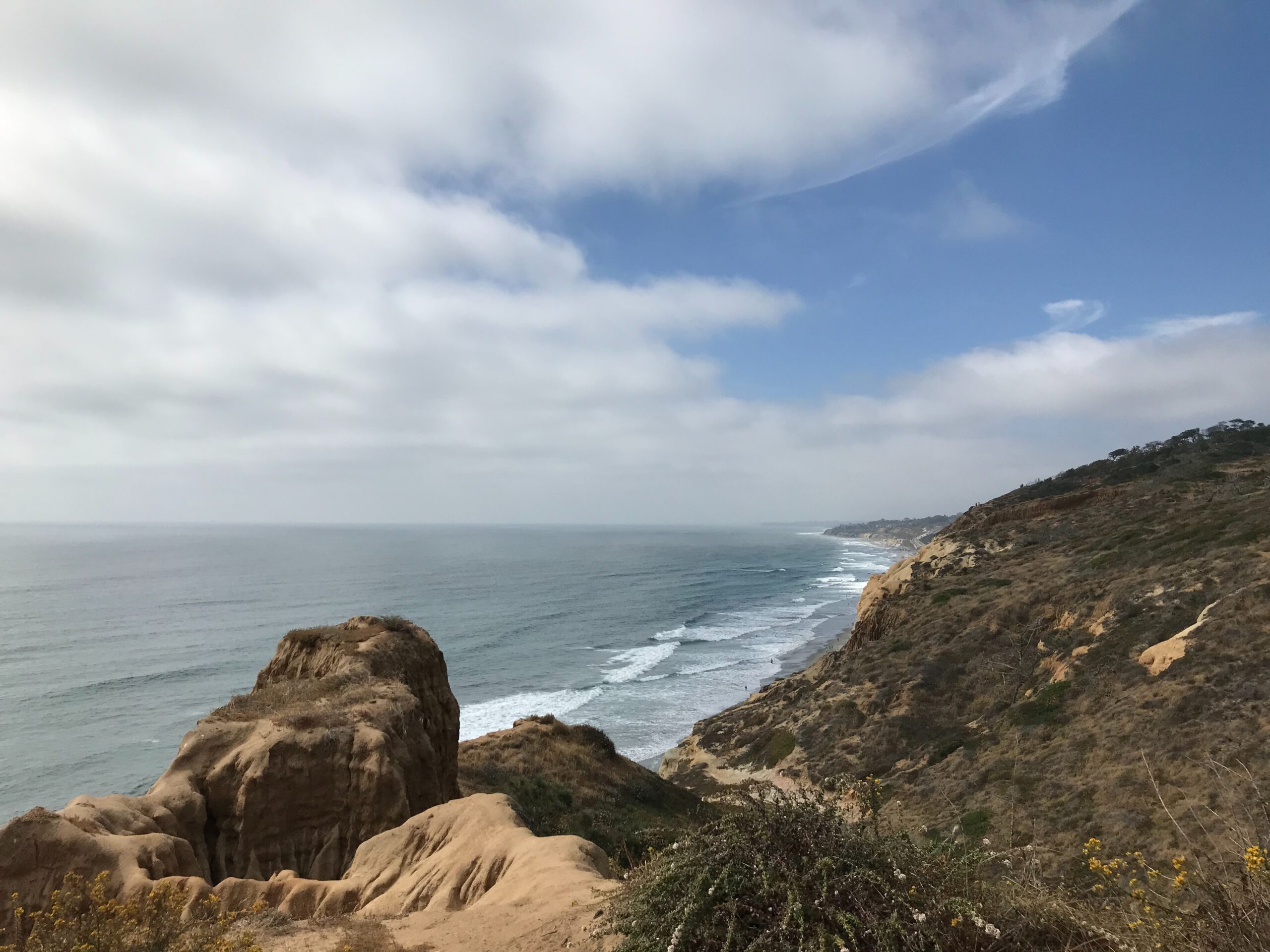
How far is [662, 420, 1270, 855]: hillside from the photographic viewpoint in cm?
1972

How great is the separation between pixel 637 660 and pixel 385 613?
35.4 meters

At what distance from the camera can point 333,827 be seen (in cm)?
1585

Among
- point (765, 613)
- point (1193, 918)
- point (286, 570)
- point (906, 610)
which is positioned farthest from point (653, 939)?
point (286, 570)

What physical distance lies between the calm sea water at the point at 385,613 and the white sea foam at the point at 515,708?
0.20m

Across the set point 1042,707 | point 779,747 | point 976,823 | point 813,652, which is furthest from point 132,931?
point 813,652

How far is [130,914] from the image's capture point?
7.39 metres

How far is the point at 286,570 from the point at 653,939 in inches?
5642

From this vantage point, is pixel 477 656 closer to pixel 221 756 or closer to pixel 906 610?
pixel 906 610

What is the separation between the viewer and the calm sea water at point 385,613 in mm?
45062

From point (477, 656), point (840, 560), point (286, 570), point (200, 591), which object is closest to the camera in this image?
point (477, 656)

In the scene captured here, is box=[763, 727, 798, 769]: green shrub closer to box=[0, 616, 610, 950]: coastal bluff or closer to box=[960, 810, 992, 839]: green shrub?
box=[960, 810, 992, 839]: green shrub

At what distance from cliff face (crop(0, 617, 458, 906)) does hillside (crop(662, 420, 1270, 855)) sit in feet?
40.3

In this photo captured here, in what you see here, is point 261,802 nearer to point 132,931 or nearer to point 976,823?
point 132,931

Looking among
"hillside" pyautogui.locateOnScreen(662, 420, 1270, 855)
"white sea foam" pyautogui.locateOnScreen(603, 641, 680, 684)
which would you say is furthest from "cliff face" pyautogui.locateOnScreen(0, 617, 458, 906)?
"white sea foam" pyautogui.locateOnScreen(603, 641, 680, 684)
